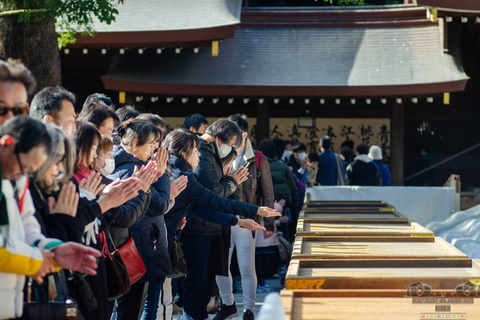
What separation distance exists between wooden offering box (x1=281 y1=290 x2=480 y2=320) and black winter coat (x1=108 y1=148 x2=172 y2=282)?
1310mm

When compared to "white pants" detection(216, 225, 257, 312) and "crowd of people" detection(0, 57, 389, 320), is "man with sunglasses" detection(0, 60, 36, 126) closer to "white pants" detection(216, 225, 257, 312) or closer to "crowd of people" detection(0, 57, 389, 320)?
"crowd of people" detection(0, 57, 389, 320)

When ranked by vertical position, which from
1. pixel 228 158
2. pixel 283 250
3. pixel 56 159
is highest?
pixel 56 159

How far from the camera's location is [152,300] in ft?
13.6

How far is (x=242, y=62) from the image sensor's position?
1340cm

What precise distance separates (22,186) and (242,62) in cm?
1126

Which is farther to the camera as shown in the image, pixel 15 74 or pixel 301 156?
pixel 301 156

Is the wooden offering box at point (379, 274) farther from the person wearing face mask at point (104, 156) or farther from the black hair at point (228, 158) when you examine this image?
the black hair at point (228, 158)

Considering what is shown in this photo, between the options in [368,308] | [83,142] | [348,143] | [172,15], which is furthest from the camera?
[348,143]

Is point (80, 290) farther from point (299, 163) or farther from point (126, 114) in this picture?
point (299, 163)

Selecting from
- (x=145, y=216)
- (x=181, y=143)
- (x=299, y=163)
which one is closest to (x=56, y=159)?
(x=145, y=216)

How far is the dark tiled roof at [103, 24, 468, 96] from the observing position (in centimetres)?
1227

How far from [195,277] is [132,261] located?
1.35 meters

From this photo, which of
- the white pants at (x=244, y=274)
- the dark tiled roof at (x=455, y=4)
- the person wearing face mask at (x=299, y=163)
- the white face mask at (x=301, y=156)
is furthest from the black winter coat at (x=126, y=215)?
the dark tiled roof at (x=455, y=4)

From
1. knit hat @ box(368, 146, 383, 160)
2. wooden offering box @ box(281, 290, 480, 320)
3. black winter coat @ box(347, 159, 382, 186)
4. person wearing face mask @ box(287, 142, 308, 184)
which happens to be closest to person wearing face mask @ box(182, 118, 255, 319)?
wooden offering box @ box(281, 290, 480, 320)
